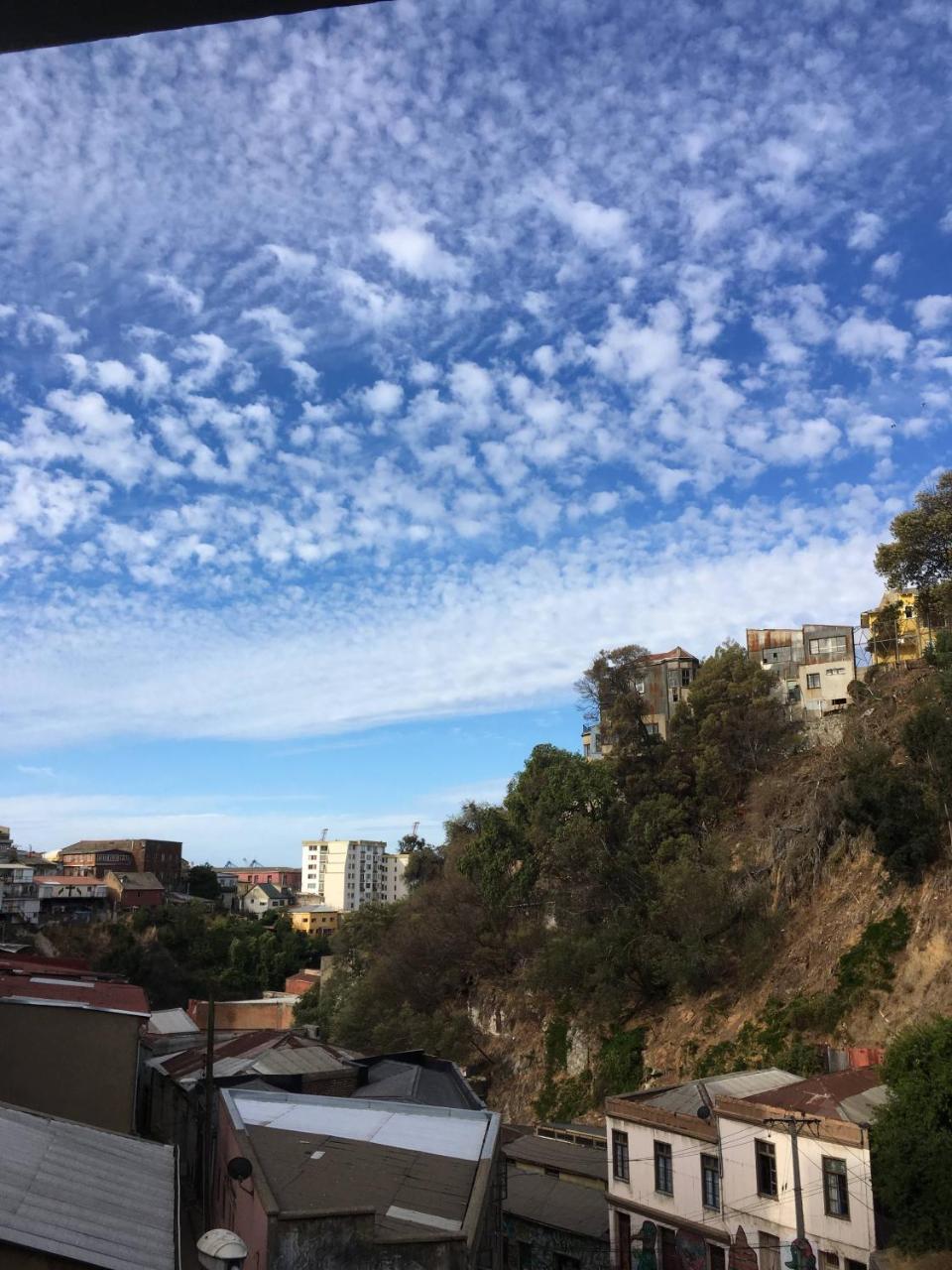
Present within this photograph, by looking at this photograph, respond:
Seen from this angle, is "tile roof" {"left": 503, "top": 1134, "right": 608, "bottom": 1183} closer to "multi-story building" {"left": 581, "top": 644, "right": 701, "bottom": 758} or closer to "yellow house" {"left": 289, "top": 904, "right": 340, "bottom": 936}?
"multi-story building" {"left": 581, "top": 644, "right": 701, "bottom": 758}

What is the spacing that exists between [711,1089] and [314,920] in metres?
64.0

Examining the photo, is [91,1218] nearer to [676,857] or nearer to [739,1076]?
[739,1076]

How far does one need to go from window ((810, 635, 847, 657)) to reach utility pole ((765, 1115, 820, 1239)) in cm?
2900

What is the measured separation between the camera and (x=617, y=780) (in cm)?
3725

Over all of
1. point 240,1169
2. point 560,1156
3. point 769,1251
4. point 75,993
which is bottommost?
point 560,1156

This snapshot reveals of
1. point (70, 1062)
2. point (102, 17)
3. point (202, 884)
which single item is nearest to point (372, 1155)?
point (70, 1062)

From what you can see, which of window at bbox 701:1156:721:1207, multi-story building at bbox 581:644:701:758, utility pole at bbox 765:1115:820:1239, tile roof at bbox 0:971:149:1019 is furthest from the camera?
multi-story building at bbox 581:644:701:758

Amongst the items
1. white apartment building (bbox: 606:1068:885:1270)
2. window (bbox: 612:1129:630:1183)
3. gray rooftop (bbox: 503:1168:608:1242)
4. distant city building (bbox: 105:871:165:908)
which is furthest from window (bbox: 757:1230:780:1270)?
distant city building (bbox: 105:871:165:908)

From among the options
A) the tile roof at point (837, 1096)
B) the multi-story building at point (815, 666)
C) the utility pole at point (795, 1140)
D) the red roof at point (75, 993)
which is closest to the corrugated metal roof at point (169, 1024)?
the red roof at point (75, 993)

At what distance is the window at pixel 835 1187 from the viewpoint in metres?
16.0

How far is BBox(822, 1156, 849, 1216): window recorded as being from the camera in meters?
16.0

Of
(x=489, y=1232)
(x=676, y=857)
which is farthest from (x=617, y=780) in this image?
(x=489, y=1232)

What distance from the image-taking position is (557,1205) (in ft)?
70.3

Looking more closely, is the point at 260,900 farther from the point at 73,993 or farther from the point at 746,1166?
the point at 746,1166
